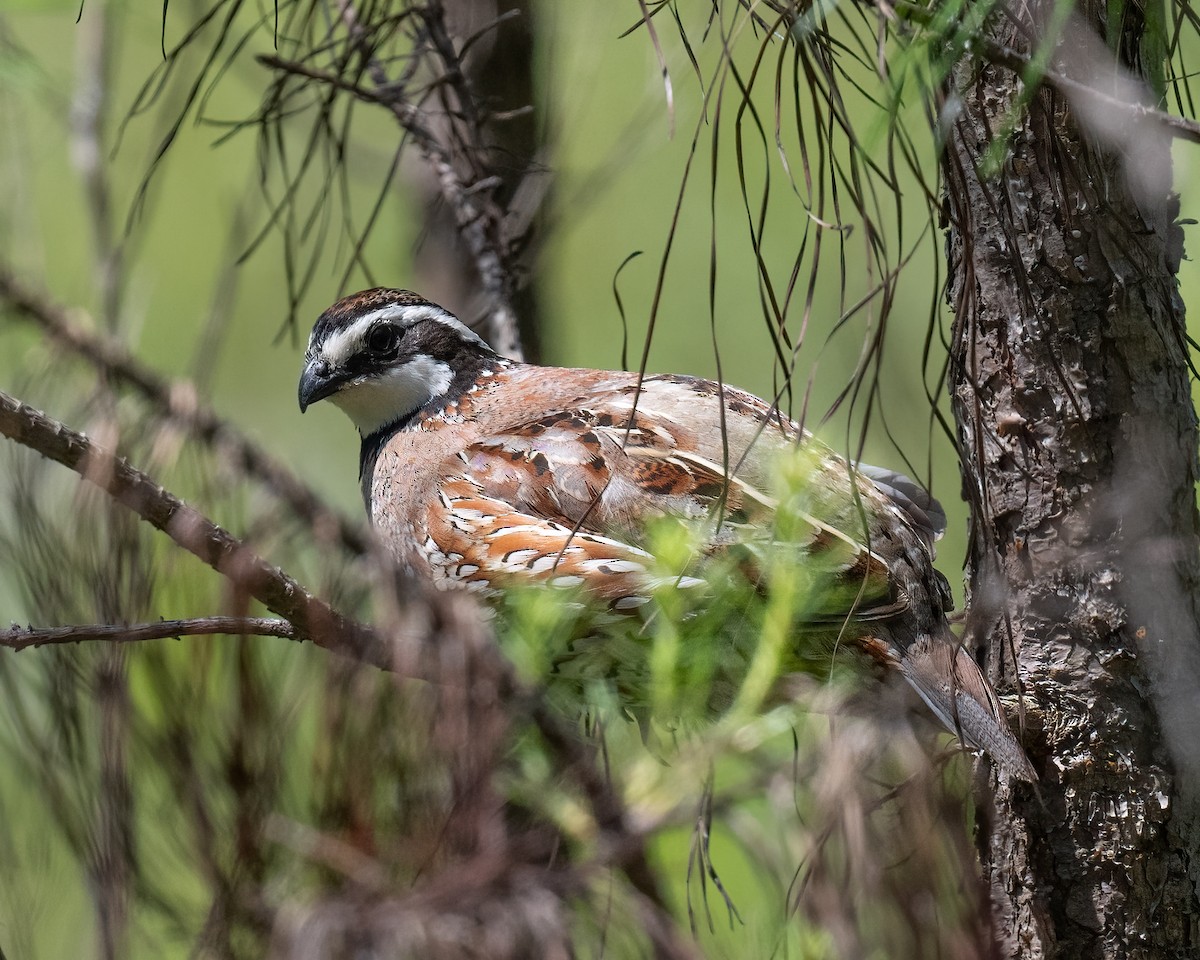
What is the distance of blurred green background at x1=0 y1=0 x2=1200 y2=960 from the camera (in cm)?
208

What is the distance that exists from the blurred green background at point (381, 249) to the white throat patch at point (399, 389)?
0.73 ft

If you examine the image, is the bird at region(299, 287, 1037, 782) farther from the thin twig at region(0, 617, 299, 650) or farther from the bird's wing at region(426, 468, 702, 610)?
the thin twig at region(0, 617, 299, 650)

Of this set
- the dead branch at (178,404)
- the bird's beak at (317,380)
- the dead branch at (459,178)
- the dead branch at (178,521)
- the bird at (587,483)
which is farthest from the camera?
the bird's beak at (317,380)

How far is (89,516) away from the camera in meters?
1.46

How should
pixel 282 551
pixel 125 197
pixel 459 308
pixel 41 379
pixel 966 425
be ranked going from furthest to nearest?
pixel 125 197 < pixel 459 308 < pixel 966 425 < pixel 41 379 < pixel 282 551

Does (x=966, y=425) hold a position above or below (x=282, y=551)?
above

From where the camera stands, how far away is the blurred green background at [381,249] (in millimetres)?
2082

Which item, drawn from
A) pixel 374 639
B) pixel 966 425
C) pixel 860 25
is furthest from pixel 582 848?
pixel 860 25

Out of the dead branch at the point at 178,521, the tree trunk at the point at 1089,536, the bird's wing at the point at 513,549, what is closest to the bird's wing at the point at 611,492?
the bird's wing at the point at 513,549

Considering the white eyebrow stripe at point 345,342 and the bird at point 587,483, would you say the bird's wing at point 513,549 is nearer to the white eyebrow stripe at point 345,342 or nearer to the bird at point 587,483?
the bird at point 587,483

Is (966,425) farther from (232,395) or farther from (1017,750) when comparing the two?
(232,395)

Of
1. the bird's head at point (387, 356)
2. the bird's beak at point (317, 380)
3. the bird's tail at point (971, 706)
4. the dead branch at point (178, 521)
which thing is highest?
the bird's head at point (387, 356)

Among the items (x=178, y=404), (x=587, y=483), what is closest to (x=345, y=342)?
(x=587, y=483)

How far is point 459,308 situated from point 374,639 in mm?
2143
